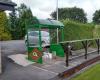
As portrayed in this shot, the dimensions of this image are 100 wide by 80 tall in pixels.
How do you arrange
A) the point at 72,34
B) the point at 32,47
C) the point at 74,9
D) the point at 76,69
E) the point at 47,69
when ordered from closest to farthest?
the point at 47,69, the point at 76,69, the point at 32,47, the point at 72,34, the point at 74,9

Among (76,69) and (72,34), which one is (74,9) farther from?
(76,69)

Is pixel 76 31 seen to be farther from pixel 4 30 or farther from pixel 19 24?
pixel 19 24

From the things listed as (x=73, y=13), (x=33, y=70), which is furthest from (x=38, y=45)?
(x=73, y=13)

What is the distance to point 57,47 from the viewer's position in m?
15.8

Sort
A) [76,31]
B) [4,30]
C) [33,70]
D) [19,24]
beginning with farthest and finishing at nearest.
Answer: [19,24], [4,30], [76,31], [33,70]

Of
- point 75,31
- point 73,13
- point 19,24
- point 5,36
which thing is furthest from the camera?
point 73,13

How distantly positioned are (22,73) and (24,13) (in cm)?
3270

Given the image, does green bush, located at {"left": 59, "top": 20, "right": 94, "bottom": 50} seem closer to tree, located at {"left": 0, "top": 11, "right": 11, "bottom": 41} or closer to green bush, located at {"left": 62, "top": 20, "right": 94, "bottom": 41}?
green bush, located at {"left": 62, "top": 20, "right": 94, "bottom": 41}

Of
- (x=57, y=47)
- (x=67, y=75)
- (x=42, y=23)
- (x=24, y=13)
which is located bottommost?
(x=67, y=75)

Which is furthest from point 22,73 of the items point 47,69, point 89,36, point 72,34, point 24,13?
point 24,13

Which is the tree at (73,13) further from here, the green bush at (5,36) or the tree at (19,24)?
the green bush at (5,36)

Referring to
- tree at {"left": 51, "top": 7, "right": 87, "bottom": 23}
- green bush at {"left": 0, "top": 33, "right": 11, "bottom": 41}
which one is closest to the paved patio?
green bush at {"left": 0, "top": 33, "right": 11, "bottom": 41}

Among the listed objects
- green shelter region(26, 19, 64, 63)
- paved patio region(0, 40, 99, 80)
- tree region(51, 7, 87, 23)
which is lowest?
paved patio region(0, 40, 99, 80)

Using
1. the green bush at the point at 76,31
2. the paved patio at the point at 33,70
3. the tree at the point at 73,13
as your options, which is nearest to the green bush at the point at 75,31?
the green bush at the point at 76,31
